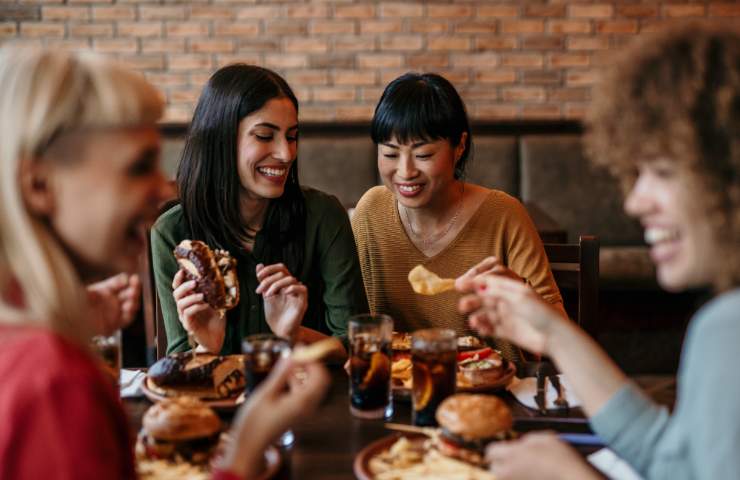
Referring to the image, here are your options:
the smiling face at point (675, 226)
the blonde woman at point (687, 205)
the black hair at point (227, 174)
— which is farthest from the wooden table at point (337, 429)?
the black hair at point (227, 174)

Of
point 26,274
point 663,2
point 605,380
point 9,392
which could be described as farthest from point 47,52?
point 663,2

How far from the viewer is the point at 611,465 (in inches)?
50.1

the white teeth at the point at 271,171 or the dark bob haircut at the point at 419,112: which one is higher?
the dark bob haircut at the point at 419,112

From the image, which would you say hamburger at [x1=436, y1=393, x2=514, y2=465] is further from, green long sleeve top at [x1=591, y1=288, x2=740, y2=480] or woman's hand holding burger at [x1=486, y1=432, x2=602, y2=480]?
green long sleeve top at [x1=591, y1=288, x2=740, y2=480]

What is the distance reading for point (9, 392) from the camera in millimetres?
834

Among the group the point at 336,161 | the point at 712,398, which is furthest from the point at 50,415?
the point at 336,161

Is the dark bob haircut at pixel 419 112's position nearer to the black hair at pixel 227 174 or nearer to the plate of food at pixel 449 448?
the black hair at pixel 227 174

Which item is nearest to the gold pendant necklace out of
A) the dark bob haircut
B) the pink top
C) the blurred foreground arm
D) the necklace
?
the necklace

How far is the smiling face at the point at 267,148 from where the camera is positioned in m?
2.18

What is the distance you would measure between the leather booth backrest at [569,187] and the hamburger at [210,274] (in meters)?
3.25

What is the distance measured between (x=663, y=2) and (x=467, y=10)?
4.17 feet

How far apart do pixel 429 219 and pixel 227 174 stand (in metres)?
0.67

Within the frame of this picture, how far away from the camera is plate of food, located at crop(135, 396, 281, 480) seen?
49.6 inches

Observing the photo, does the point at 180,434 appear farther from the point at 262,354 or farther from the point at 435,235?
the point at 435,235
